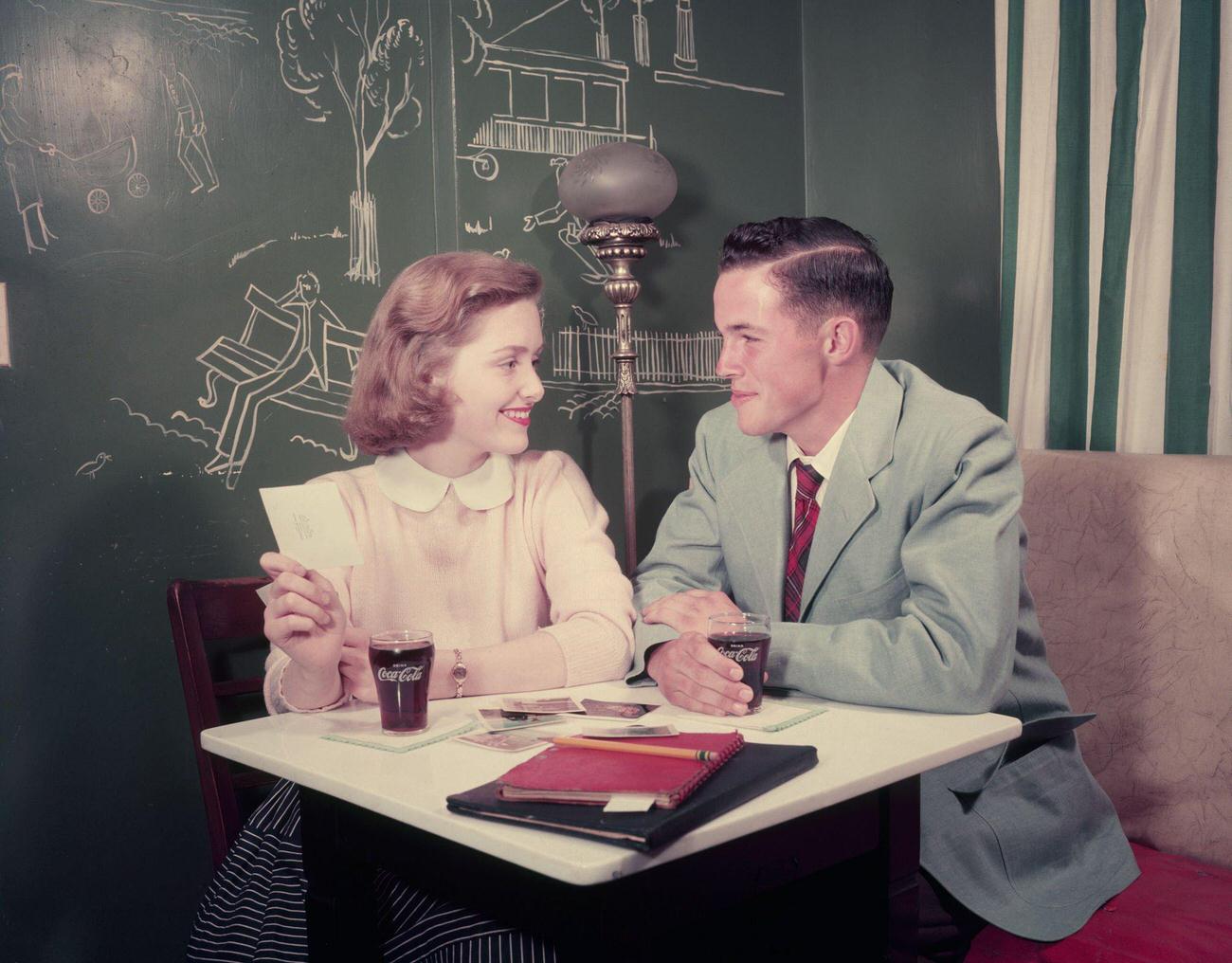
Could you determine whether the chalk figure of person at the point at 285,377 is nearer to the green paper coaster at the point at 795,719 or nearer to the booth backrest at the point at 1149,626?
the green paper coaster at the point at 795,719

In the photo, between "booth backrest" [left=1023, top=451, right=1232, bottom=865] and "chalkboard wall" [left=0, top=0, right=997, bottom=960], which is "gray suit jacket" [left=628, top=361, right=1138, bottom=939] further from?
"chalkboard wall" [left=0, top=0, right=997, bottom=960]

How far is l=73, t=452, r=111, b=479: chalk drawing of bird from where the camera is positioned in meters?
2.31

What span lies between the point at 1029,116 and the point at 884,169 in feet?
1.83

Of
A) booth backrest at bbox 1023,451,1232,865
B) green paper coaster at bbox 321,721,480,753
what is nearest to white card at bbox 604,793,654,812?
green paper coaster at bbox 321,721,480,753

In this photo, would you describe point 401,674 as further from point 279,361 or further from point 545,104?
point 545,104

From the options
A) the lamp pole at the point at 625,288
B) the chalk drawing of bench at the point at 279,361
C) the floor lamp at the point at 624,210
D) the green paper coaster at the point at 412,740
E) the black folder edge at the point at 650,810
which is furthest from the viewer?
the lamp pole at the point at 625,288

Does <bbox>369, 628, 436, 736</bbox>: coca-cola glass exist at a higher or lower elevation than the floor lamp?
lower

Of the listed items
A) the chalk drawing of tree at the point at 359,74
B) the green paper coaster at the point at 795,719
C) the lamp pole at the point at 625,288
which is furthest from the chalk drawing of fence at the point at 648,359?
the green paper coaster at the point at 795,719

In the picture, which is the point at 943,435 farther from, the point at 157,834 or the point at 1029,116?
the point at 157,834

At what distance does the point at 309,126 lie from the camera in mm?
2580

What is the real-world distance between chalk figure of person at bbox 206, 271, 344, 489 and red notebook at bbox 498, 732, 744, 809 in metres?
1.49

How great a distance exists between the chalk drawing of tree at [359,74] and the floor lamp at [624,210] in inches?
17.8

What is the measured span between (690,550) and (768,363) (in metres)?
0.39

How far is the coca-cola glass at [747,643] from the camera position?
155cm
